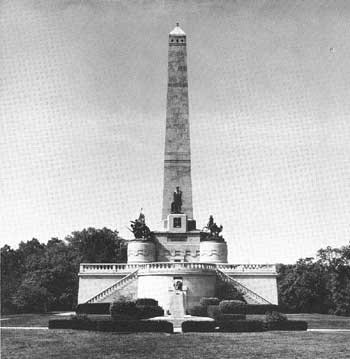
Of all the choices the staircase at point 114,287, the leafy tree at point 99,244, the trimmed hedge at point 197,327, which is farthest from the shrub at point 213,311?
the leafy tree at point 99,244

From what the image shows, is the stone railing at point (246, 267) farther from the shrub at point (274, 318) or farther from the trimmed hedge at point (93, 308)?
the shrub at point (274, 318)

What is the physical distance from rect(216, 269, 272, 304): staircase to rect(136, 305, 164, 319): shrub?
10.1 m

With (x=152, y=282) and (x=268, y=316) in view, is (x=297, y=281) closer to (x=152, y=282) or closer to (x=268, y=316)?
(x=152, y=282)

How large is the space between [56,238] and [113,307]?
58.8m

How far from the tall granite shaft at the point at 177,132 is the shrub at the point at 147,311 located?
18980 millimetres

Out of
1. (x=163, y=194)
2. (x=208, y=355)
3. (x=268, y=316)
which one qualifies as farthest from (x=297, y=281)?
(x=208, y=355)

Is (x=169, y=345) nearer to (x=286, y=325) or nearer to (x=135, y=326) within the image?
(x=135, y=326)

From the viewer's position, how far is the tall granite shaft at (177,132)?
5416cm

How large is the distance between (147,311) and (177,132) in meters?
26.3

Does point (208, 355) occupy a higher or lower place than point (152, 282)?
lower

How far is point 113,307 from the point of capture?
3080cm

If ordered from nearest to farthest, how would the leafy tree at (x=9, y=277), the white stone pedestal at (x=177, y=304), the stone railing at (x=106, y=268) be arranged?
the white stone pedestal at (x=177, y=304) < the stone railing at (x=106, y=268) < the leafy tree at (x=9, y=277)

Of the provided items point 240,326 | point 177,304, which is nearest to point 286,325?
point 240,326

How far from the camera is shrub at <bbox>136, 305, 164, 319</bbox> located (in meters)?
32.5
